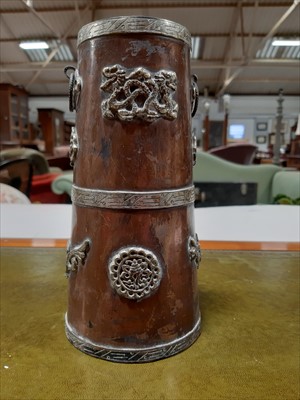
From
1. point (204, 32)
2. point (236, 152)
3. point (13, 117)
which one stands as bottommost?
point (236, 152)

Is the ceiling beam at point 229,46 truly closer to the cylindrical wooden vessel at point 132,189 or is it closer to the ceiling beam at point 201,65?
the ceiling beam at point 201,65

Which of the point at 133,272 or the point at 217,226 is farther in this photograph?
the point at 217,226

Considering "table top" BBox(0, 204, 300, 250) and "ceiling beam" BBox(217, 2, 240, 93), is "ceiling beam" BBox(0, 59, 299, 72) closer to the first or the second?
"ceiling beam" BBox(217, 2, 240, 93)

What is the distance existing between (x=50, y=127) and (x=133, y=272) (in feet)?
20.3

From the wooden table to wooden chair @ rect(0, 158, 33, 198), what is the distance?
97 centimetres

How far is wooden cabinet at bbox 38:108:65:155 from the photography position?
632cm

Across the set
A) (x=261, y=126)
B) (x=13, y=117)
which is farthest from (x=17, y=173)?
(x=261, y=126)

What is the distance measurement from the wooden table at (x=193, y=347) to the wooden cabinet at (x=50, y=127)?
5702mm

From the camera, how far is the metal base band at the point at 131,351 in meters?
0.49

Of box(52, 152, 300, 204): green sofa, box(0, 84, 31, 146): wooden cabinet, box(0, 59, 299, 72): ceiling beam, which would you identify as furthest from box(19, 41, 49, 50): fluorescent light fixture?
box(52, 152, 300, 204): green sofa

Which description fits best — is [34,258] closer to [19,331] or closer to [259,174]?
[19,331]

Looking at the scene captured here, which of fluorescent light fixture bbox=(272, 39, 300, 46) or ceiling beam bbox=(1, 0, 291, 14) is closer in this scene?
ceiling beam bbox=(1, 0, 291, 14)

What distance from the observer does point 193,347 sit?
0.53 m

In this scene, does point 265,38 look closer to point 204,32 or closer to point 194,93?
point 204,32
